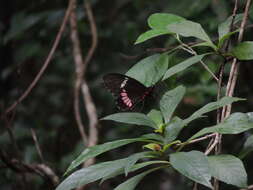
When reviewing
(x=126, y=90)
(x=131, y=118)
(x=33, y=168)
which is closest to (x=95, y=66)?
(x=33, y=168)

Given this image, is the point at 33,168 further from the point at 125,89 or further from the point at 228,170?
the point at 228,170

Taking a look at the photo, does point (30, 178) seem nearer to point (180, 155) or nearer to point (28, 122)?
point (28, 122)

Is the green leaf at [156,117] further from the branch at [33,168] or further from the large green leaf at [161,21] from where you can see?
the branch at [33,168]

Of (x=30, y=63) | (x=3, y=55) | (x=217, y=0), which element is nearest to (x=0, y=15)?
(x=3, y=55)

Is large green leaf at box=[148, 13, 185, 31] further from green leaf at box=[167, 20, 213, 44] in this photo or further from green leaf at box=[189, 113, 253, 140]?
green leaf at box=[189, 113, 253, 140]

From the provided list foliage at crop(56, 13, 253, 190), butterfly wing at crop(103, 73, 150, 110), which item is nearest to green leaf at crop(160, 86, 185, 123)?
foliage at crop(56, 13, 253, 190)

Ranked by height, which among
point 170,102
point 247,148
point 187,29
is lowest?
point 247,148
